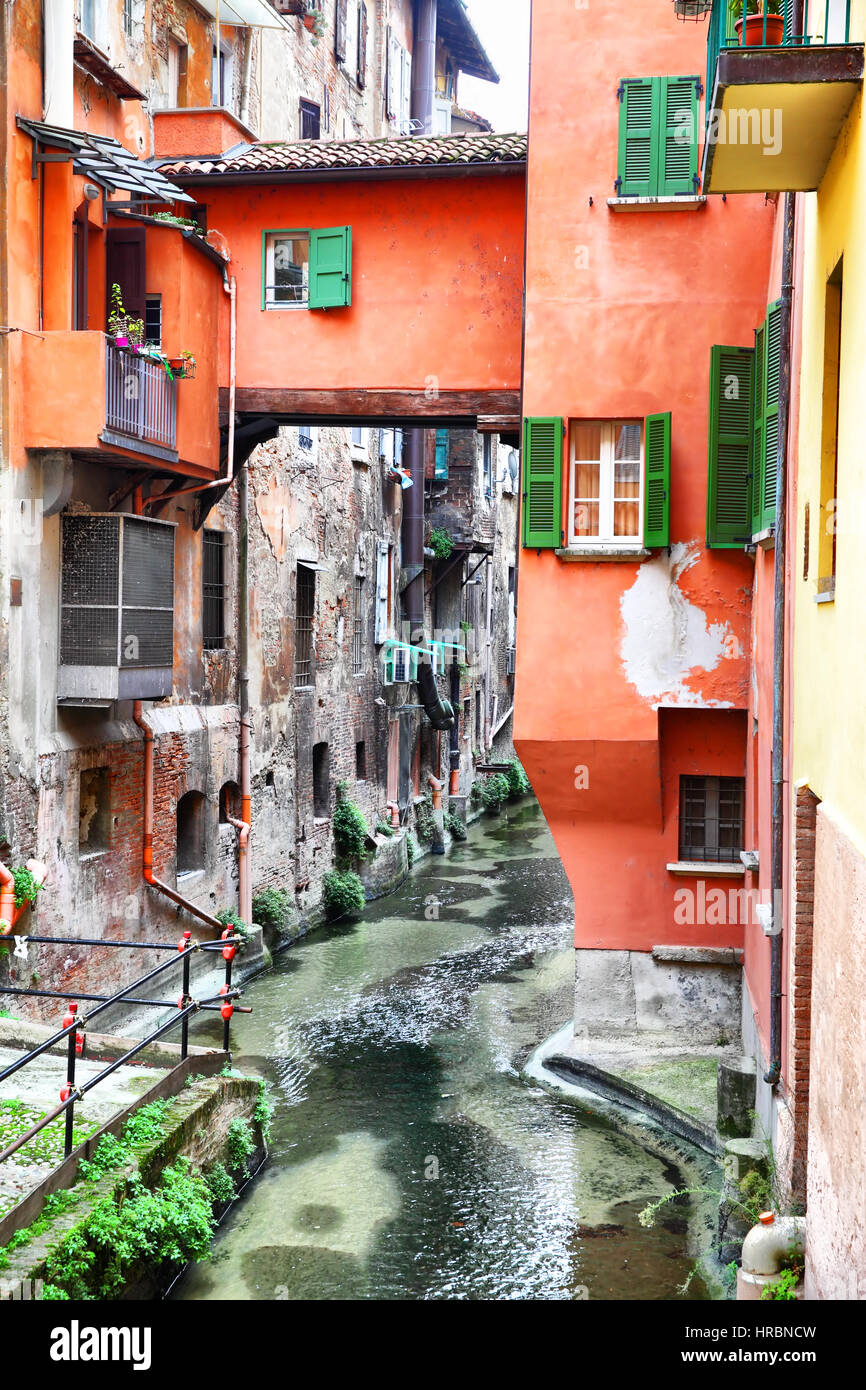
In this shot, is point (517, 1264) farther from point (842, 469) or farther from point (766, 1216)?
point (842, 469)

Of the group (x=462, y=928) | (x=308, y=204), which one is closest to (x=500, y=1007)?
(x=462, y=928)

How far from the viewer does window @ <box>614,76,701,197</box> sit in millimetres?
12031

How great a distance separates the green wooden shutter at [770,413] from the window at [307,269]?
18.1ft

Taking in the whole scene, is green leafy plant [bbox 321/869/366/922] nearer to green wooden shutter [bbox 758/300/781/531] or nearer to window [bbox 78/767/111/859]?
window [bbox 78/767/111/859]

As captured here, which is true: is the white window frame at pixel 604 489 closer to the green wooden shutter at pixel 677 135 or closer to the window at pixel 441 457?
the green wooden shutter at pixel 677 135

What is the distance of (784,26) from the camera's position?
757 centimetres

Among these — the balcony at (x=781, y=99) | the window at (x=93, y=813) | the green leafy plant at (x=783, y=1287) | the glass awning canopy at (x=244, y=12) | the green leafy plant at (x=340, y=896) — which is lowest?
the green leafy plant at (x=340, y=896)

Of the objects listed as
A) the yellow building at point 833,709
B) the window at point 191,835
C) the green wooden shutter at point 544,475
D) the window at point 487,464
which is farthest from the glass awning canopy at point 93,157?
the window at point 487,464

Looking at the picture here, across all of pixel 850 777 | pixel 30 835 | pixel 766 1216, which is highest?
pixel 850 777

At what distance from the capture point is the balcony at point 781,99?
19.6ft

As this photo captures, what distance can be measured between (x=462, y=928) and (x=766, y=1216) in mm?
13139

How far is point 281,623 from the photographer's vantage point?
19562 mm

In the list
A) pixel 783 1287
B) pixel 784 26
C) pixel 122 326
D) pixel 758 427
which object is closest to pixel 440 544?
pixel 122 326

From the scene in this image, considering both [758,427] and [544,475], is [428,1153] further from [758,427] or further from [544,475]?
[758,427]
